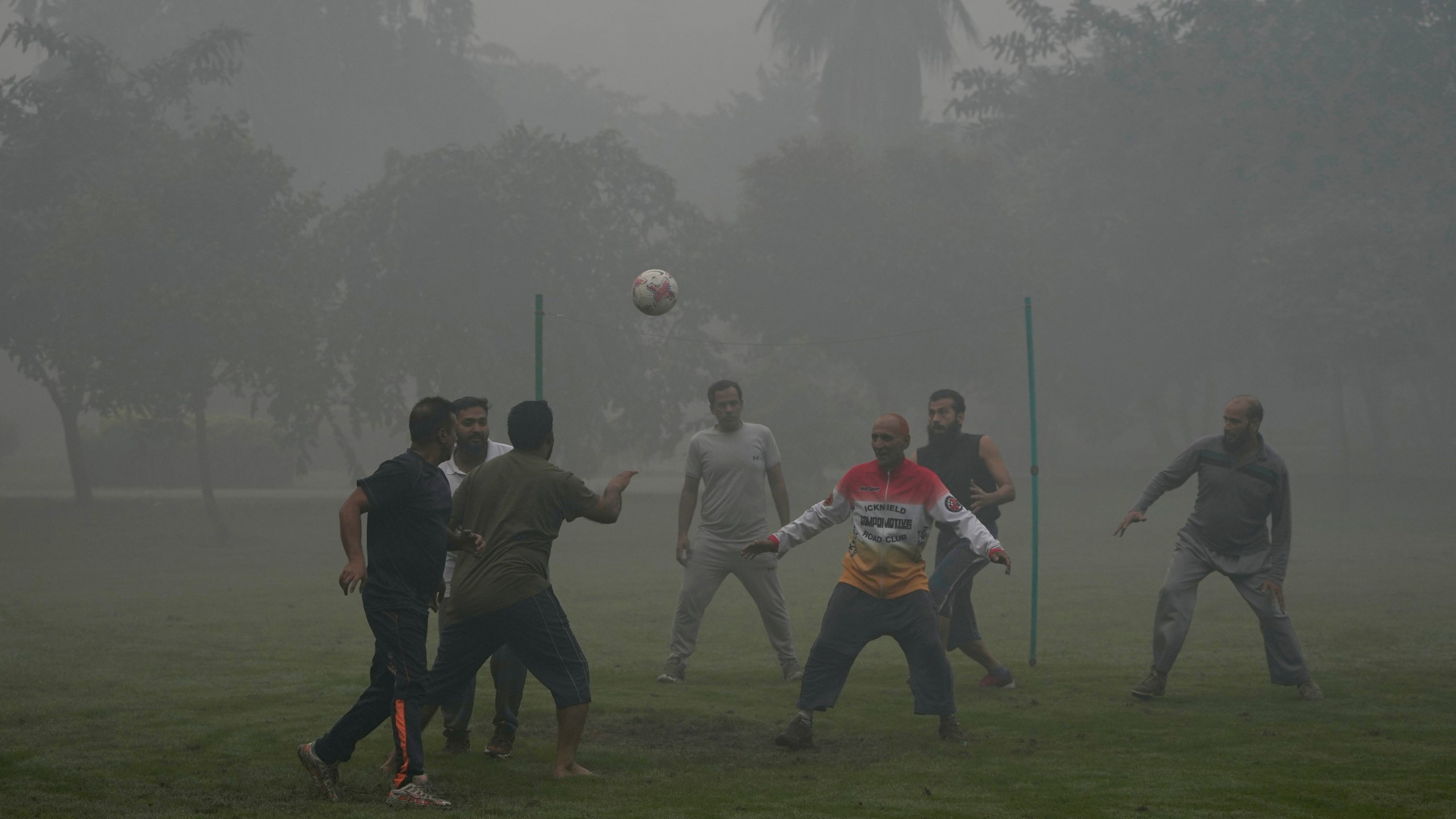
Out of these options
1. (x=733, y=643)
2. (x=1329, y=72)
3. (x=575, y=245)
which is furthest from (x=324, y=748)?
(x=1329, y=72)

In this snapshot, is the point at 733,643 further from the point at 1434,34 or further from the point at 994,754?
the point at 1434,34

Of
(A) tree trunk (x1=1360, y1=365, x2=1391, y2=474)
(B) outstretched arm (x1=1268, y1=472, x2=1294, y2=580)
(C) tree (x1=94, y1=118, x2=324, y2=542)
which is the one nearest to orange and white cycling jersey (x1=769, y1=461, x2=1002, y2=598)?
(B) outstretched arm (x1=1268, y1=472, x2=1294, y2=580)

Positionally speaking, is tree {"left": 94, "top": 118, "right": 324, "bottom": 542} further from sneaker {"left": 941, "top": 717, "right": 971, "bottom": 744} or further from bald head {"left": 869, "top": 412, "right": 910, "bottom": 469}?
sneaker {"left": 941, "top": 717, "right": 971, "bottom": 744}

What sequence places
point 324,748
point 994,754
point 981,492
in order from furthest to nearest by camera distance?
point 981,492 < point 994,754 < point 324,748

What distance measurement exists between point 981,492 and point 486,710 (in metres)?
3.47

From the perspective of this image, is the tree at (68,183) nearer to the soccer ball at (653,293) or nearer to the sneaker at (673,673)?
the soccer ball at (653,293)

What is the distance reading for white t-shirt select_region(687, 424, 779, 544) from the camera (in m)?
9.82

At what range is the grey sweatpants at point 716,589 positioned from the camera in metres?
9.84

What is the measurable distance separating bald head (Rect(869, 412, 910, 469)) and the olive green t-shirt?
67.3 inches

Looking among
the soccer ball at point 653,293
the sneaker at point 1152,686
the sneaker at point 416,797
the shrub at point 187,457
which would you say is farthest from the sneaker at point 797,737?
the shrub at point 187,457

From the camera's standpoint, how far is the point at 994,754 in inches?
292

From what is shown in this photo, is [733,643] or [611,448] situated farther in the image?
[611,448]

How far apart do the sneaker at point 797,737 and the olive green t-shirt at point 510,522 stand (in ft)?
5.63

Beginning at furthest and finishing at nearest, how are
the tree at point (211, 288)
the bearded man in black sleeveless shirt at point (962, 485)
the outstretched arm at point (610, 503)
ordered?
the tree at point (211, 288), the bearded man in black sleeveless shirt at point (962, 485), the outstretched arm at point (610, 503)
